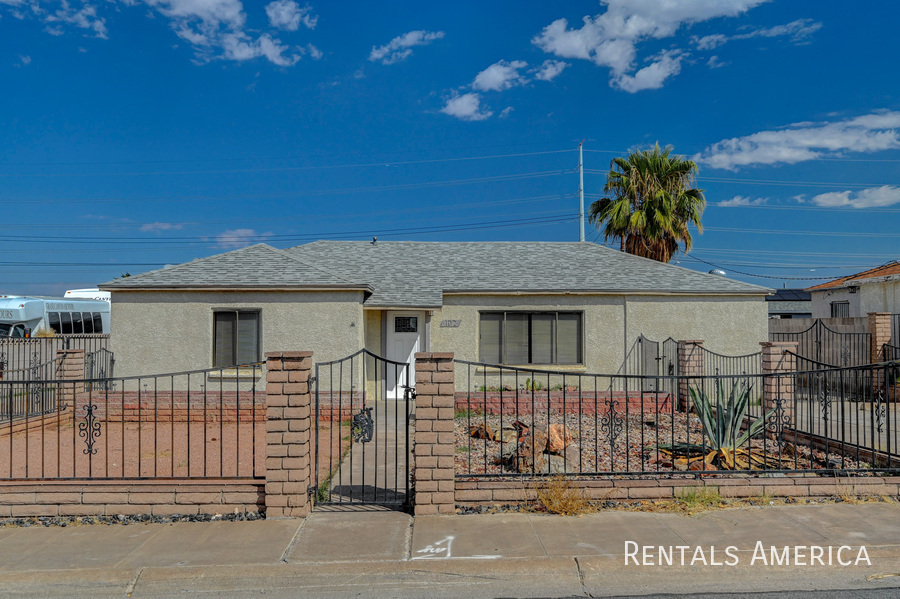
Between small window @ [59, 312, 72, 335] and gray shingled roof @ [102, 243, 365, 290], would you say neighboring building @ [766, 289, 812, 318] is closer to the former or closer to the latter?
gray shingled roof @ [102, 243, 365, 290]

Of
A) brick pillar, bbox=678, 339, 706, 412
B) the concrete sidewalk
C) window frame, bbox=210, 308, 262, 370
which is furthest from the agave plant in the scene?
window frame, bbox=210, 308, 262, 370

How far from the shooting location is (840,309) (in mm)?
24844

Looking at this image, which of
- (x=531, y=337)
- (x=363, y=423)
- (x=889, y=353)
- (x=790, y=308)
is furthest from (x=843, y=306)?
(x=363, y=423)

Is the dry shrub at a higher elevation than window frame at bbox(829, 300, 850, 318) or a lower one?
lower

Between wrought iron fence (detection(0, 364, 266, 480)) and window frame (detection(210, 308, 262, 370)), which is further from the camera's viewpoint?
Result: window frame (detection(210, 308, 262, 370))

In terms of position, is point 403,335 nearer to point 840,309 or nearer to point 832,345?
point 832,345

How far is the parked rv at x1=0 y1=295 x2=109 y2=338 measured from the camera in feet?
79.9

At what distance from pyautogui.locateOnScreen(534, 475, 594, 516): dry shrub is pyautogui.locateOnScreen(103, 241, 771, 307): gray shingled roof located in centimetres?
803

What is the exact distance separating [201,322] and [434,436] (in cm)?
919

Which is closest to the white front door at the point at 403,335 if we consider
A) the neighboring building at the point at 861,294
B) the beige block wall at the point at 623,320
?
the beige block wall at the point at 623,320

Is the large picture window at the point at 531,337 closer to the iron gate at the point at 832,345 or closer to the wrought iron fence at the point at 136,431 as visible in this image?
the wrought iron fence at the point at 136,431

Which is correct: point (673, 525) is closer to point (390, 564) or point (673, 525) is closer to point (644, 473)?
point (644, 473)

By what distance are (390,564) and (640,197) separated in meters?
19.8

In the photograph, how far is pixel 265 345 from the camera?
1405cm
